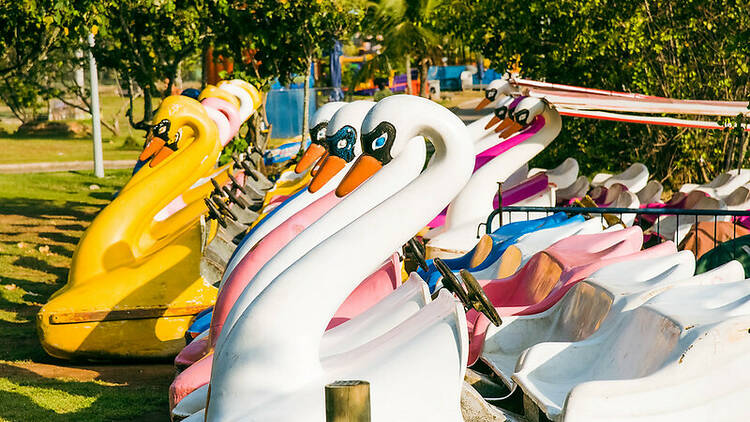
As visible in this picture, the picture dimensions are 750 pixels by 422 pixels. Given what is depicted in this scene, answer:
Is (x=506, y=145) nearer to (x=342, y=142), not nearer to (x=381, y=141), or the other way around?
(x=342, y=142)

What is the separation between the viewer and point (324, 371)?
3.79 m

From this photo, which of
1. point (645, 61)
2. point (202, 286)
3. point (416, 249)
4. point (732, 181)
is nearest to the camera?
point (416, 249)

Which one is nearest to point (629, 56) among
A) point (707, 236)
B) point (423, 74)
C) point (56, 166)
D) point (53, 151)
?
point (707, 236)

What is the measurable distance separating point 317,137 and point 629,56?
20.6 feet

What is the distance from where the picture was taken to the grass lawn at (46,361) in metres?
5.94

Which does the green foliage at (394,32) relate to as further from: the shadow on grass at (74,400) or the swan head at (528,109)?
the shadow on grass at (74,400)

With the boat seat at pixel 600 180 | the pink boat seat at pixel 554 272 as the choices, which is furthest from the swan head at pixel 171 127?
the boat seat at pixel 600 180

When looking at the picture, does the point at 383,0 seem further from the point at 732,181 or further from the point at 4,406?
the point at 4,406

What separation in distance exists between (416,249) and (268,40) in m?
9.35

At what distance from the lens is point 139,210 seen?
27.1 feet

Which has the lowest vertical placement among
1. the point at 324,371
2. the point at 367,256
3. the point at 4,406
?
the point at 4,406

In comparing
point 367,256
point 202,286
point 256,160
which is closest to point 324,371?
point 367,256

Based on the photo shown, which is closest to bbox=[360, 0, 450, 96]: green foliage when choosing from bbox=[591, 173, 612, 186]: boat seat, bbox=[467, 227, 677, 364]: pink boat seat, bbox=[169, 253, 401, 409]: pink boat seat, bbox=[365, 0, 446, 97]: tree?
bbox=[365, 0, 446, 97]: tree

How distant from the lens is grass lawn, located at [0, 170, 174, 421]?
234 inches
